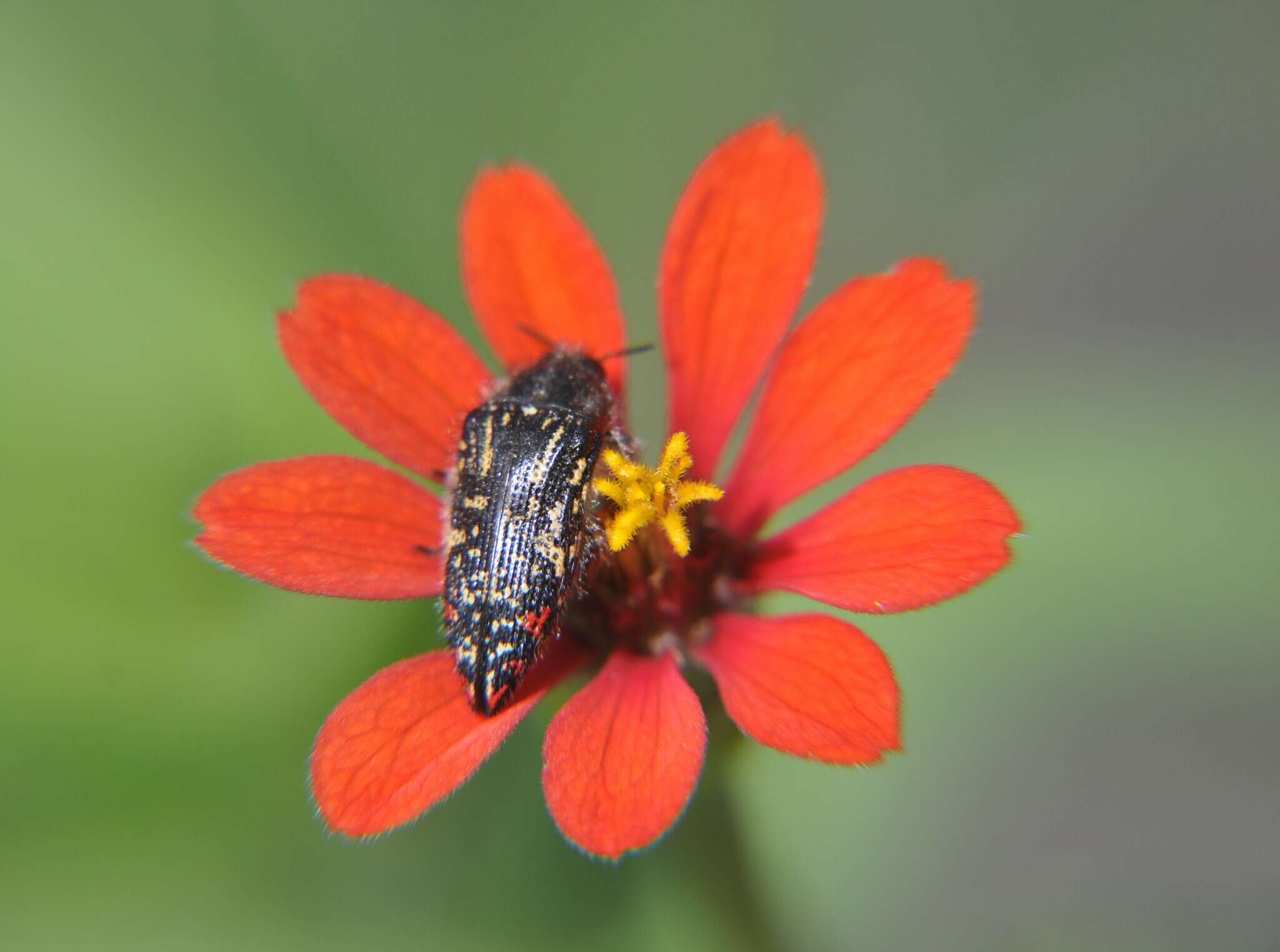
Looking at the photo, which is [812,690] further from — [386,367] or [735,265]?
[386,367]

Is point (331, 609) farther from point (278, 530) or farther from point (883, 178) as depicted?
point (883, 178)

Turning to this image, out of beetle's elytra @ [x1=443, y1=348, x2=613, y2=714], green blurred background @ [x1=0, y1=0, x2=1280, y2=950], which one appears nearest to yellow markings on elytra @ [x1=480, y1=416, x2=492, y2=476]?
beetle's elytra @ [x1=443, y1=348, x2=613, y2=714]

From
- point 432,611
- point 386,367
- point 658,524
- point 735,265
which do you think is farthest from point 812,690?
point 432,611

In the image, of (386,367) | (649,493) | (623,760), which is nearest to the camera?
(623,760)

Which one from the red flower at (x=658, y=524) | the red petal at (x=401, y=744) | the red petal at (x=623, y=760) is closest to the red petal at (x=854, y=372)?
the red flower at (x=658, y=524)

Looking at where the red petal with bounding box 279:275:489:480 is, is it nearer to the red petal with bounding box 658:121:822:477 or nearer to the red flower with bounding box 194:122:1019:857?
the red flower with bounding box 194:122:1019:857

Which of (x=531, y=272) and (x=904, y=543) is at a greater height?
(x=531, y=272)
